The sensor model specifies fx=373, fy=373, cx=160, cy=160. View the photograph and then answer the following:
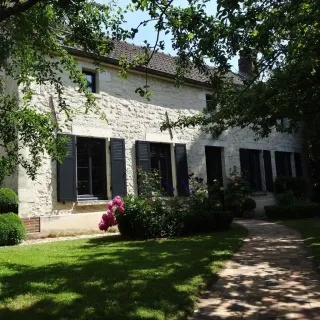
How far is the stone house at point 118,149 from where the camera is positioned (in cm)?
1024

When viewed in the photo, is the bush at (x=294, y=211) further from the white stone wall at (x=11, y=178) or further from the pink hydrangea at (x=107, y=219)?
the white stone wall at (x=11, y=178)

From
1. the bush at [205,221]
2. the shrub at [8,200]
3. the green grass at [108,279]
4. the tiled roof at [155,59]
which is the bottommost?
the green grass at [108,279]

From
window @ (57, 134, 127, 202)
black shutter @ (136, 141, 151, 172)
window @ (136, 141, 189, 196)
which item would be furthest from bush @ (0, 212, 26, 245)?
window @ (136, 141, 189, 196)

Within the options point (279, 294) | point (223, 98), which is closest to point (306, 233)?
point (223, 98)

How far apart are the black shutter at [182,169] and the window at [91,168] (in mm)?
2958

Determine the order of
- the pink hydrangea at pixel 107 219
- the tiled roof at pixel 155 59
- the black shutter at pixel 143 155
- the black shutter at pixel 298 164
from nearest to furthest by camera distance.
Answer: the pink hydrangea at pixel 107 219
the black shutter at pixel 143 155
the tiled roof at pixel 155 59
the black shutter at pixel 298 164

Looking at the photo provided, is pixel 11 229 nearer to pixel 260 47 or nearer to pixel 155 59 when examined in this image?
pixel 260 47

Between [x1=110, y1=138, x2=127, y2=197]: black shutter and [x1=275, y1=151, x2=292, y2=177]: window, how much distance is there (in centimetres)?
961

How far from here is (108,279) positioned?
4766mm

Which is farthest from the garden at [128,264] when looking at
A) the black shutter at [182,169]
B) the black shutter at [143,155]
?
the black shutter at [182,169]

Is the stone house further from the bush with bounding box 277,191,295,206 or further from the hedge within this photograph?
the hedge

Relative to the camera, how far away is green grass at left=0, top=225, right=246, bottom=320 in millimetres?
3656

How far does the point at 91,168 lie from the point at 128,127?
1994 mm

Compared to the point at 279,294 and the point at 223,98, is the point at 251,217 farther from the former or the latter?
the point at 279,294
